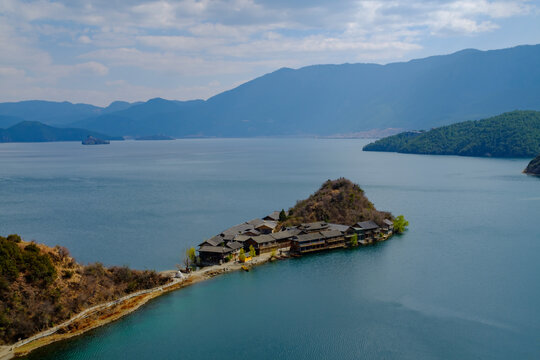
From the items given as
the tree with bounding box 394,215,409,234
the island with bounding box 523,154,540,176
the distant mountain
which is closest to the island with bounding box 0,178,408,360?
the tree with bounding box 394,215,409,234

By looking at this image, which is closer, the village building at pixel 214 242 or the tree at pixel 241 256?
the tree at pixel 241 256

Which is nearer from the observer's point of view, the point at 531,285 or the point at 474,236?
the point at 531,285

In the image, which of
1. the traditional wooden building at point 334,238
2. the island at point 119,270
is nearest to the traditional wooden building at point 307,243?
the island at point 119,270

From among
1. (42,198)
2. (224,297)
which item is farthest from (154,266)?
(42,198)

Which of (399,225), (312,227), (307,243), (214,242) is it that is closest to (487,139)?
(399,225)

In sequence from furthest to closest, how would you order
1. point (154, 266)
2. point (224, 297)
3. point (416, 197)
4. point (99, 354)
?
point (416, 197) < point (154, 266) < point (224, 297) < point (99, 354)

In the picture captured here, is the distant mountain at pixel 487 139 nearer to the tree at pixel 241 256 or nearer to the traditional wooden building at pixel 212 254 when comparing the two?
the tree at pixel 241 256

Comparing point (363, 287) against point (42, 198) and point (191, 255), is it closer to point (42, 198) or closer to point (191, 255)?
point (191, 255)
